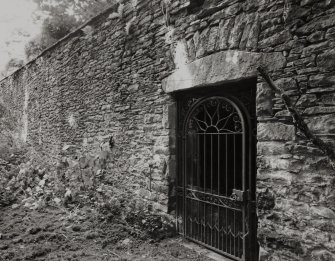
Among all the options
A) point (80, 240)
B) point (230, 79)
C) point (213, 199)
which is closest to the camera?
point (230, 79)

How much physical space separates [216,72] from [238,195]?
4.85 feet

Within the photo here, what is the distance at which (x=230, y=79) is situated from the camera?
10.9 feet

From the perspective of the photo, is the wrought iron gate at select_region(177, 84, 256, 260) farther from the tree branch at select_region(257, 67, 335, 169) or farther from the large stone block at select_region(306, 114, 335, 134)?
the large stone block at select_region(306, 114, 335, 134)

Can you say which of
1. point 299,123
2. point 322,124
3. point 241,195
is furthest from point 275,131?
point 241,195

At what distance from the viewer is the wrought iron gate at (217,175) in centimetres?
341

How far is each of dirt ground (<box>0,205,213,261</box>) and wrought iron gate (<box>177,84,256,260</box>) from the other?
1.21 ft

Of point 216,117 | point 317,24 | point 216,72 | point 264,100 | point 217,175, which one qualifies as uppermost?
point 317,24

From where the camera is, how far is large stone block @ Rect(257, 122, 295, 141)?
2.86 meters

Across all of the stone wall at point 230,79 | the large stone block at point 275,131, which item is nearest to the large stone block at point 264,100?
the stone wall at point 230,79

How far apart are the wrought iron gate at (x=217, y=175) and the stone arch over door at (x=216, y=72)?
0.48 feet

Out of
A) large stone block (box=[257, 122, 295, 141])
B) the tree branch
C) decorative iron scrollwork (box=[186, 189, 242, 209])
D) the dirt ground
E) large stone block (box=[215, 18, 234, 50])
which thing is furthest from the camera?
the dirt ground

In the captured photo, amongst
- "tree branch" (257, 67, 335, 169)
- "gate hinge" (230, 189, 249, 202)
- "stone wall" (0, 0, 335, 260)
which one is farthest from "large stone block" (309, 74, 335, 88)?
"gate hinge" (230, 189, 249, 202)

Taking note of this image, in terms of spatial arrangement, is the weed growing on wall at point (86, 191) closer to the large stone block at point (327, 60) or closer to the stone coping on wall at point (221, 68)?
the stone coping on wall at point (221, 68)

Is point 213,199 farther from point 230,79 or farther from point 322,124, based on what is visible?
point 322,124
